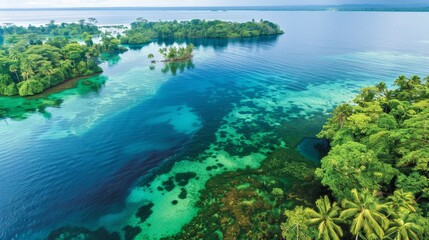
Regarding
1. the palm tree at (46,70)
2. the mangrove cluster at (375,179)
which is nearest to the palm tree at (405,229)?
the mangrove cluster at (375,179)

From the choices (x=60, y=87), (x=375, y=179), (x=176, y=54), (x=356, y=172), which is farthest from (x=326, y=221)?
(x=176, y=54)

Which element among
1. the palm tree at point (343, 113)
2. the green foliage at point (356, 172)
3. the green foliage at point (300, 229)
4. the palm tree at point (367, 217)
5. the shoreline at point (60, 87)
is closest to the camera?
the palm tree at point (367, 217)

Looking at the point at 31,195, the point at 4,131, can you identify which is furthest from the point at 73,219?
the point at 4,131

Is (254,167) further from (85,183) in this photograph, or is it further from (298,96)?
(298,96)

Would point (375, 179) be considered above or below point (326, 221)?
above

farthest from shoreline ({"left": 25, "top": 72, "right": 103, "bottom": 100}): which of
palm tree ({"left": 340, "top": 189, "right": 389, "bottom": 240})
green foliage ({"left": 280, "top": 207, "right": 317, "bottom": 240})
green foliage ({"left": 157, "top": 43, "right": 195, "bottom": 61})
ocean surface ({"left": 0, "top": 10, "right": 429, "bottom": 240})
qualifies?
palm tree ({"left": 340, "top": 189, "right": 389, "bottom": 240})

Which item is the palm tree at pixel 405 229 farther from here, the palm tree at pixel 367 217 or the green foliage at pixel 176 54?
the green foliage at pixel 176 54

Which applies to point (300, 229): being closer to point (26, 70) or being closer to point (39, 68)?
point (26, 70)
